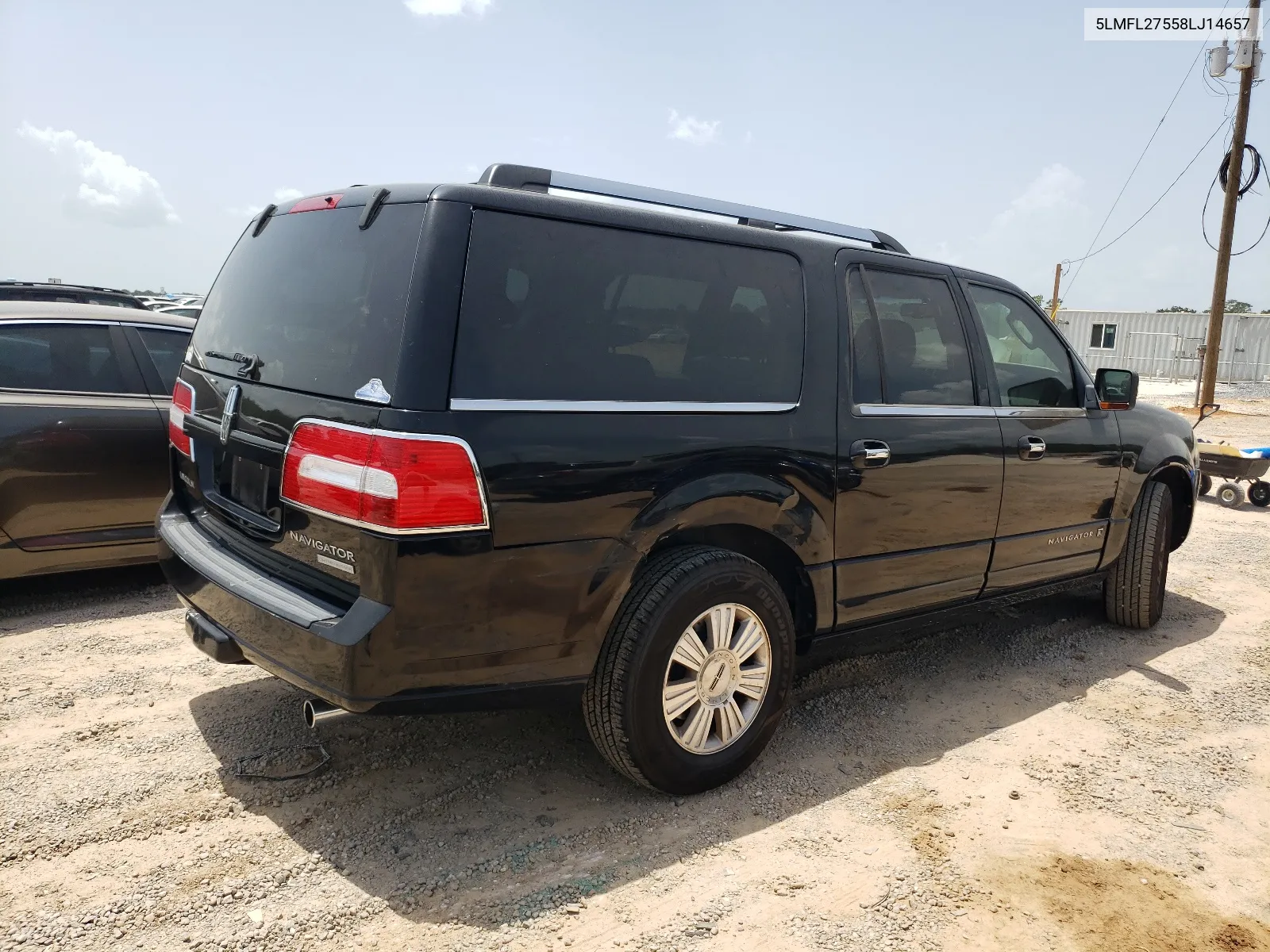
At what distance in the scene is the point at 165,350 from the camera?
5.29 metres

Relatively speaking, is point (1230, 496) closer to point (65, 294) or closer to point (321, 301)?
point (321, 301)

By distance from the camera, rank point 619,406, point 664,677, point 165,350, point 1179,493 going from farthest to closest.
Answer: point 1179,493
point 165,350
point 664,677
point 619,406

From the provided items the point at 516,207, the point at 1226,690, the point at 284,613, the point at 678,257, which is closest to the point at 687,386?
the point at 678,257

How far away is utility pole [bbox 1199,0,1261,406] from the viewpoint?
57.7ft

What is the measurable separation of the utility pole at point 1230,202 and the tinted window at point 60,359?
1919cm

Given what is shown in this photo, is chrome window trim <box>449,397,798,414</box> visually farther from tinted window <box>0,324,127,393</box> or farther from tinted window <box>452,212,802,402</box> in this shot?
tinted window <box>0,324,127,393</box>

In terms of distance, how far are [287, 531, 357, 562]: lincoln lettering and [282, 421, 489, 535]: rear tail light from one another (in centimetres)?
10

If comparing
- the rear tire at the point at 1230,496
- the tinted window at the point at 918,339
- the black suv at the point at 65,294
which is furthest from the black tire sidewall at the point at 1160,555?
the black suv at the point at 65,294

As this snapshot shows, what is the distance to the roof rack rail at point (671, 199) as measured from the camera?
2.88 m

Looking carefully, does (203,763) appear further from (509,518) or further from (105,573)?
(105,573)

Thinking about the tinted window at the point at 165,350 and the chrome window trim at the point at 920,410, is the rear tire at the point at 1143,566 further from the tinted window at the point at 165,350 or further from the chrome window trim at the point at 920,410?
the tinted window at the point at 165,350

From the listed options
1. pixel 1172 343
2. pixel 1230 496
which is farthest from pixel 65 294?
pixel 1172 343

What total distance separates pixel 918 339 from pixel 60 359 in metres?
4.44

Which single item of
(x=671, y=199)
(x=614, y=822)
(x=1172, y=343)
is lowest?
(x=614, y=822)
